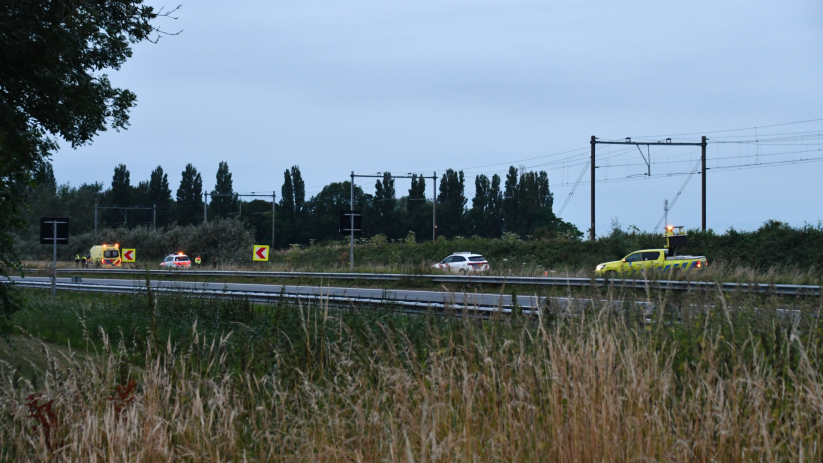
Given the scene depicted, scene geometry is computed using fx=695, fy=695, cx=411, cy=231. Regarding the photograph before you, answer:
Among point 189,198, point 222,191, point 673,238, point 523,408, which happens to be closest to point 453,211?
point 222,191

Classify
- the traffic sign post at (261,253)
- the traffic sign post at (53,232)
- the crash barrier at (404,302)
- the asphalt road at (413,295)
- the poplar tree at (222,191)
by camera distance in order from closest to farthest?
the crash barrier at (404,302) < the asphalt road at (413,295) < the traffic sign post at (53,232) < the traffic sign post at (261,253) < the poplar tree at (222,191)

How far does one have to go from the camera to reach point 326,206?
87.9 m

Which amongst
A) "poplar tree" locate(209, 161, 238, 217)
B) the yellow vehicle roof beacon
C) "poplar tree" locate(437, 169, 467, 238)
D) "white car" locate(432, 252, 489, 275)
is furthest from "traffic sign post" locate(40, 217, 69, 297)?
"poplar tree" locate(209, 161, 238, 217)

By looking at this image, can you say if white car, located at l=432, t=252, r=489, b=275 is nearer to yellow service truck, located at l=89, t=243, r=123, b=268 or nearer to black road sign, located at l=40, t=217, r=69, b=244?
black road sign, located at l=40, t=217, r=69, b=244

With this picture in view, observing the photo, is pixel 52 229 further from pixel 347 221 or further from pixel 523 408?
pixel 523 408

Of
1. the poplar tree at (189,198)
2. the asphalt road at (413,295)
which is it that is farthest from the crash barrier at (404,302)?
the poplar tree at (189,198)

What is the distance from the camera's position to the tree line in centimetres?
7794

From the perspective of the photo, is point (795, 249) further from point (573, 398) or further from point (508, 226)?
point (508, 226)

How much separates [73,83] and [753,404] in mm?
9982

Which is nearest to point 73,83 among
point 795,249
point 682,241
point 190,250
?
point 682,241

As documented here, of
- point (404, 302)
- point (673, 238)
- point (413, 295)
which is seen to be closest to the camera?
point (404, 302)

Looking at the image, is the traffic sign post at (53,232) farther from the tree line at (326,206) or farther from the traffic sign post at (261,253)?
the tree line at (326,206)

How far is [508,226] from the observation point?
7869 cm

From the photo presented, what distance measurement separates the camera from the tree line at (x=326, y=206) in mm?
77938
